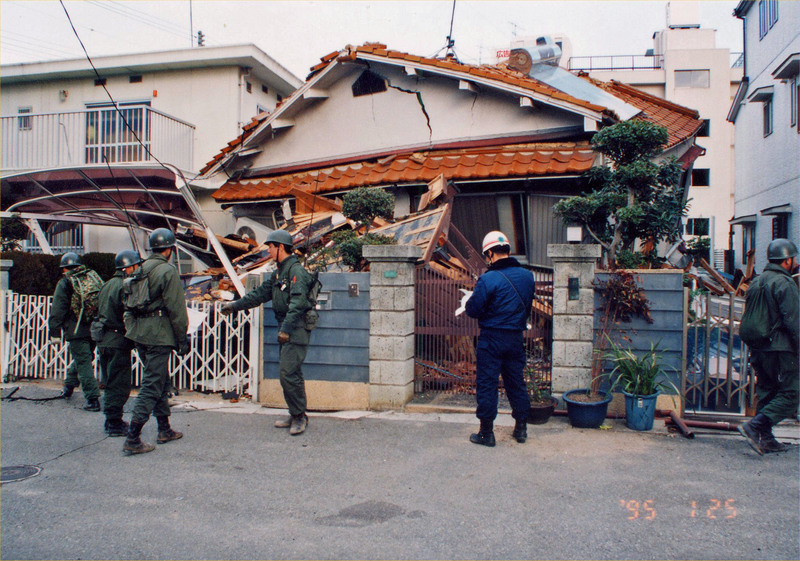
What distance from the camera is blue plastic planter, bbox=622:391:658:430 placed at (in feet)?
19.2

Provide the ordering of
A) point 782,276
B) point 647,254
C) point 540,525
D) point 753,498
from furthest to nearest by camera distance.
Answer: point 647,254 → point 782,276 → point 753,498 → point 540,525

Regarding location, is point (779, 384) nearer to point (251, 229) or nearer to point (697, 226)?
point (251, 229)

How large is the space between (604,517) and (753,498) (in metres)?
1.26

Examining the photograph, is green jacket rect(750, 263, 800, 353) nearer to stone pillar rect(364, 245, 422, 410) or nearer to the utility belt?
stone pillar rect(364, 245, 422, 410)

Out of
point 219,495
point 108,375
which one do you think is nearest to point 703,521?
point 219,495

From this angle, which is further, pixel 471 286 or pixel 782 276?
pixel 471 286

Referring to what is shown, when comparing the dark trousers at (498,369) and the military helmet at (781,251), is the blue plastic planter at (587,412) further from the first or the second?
the military helmet at (781,251)

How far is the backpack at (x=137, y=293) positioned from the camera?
540cm

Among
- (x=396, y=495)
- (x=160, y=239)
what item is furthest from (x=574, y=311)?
(x=160, y=239)

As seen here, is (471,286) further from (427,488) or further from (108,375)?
(108,375)

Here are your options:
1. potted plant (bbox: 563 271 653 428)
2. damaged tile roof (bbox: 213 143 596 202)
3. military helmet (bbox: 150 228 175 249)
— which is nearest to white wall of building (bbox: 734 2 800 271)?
damaged tile roof (bbox: 213 143 596 202)

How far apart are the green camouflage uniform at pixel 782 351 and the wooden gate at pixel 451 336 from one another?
7.13 ft

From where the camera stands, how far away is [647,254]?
750 centimetres

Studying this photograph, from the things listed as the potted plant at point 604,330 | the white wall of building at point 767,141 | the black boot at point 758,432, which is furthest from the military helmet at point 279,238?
the white wall of building at point 767,141
